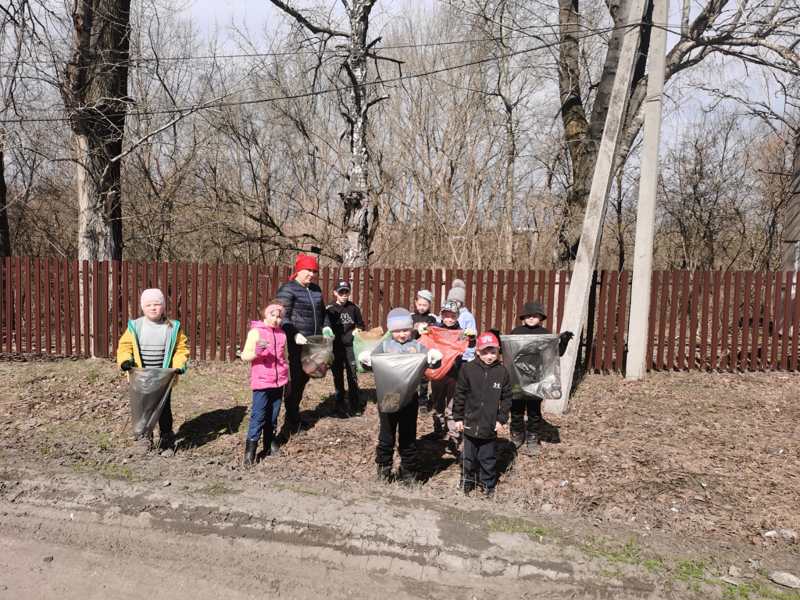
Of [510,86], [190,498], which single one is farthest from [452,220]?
[190,498]

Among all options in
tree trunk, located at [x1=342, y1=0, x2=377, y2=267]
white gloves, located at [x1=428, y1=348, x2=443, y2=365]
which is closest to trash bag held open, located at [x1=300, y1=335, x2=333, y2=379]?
white gloves, located at [x1=428, y1=348, x2=443, y2=365]

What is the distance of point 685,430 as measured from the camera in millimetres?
6066

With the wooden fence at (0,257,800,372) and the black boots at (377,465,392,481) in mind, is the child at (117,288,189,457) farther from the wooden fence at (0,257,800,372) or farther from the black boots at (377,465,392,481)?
the wooden fence at (0,257,800,372)

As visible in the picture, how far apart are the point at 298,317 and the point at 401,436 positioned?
1843mm

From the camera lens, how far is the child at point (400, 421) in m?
4.38

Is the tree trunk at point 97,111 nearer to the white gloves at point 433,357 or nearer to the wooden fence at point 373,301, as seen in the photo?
the wooden fence at point 373,301

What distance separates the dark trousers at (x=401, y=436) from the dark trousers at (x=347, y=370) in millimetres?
2019

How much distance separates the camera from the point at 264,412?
495 cm

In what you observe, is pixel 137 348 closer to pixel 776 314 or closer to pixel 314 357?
pixel 314 357

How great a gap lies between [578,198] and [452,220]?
7793 mm

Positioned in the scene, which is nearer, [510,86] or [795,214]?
[795,214]

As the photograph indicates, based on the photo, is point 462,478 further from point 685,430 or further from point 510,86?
point 510,86

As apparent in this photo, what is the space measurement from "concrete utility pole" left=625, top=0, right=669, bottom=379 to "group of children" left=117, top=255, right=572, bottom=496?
2.91 metres

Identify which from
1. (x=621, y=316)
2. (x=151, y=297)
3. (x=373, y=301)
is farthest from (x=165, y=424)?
(x=621, y=316)
